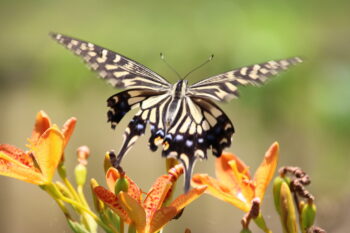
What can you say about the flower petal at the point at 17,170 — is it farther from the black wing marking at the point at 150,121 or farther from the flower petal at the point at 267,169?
the flower petal at the point at 267,169

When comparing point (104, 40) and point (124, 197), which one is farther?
point (104, 40)

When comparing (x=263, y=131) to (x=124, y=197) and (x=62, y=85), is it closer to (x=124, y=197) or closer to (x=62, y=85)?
(x=62, y=85)

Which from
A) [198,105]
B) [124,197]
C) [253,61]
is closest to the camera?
[124,197]

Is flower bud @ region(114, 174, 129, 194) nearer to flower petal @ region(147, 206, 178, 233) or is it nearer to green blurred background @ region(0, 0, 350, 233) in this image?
flower petal @ region(147, 206, 178, 233)

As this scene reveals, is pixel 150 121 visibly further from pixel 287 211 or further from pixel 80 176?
pixel 287 211

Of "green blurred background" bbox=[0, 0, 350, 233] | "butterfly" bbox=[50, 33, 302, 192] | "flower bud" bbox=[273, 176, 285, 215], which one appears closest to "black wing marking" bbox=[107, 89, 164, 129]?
"butterfly" bbox=[50, 33, 302, 192]

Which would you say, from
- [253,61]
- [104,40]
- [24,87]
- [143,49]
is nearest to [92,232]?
[253,61]
